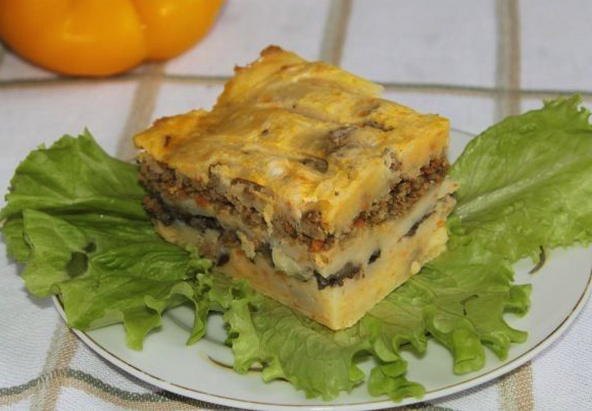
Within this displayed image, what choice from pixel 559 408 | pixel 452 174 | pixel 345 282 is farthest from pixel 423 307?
pixel 452 174

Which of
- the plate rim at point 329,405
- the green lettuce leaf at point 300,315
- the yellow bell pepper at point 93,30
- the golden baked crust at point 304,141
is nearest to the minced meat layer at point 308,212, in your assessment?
the golden baked crust at point 304,141

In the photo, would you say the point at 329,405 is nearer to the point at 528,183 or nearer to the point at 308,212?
the point at 308,212

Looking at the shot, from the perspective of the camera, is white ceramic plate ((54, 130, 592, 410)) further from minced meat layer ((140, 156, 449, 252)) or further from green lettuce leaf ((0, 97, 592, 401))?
minced meat layer ((140, 156, 449, 252))

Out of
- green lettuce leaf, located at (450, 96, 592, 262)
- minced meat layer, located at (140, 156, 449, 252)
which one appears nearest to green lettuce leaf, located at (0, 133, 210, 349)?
minced meat layer, located at (140, 156, 449, 252)

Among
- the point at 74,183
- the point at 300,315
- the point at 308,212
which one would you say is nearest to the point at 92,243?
the point at 74,183

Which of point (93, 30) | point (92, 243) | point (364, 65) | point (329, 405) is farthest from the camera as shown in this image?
point (364, 65)

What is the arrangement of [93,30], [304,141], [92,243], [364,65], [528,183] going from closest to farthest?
[304,141] < [92,243] < [528,183] < [93,30] < [364,65]

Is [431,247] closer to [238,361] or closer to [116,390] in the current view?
[238,361]
